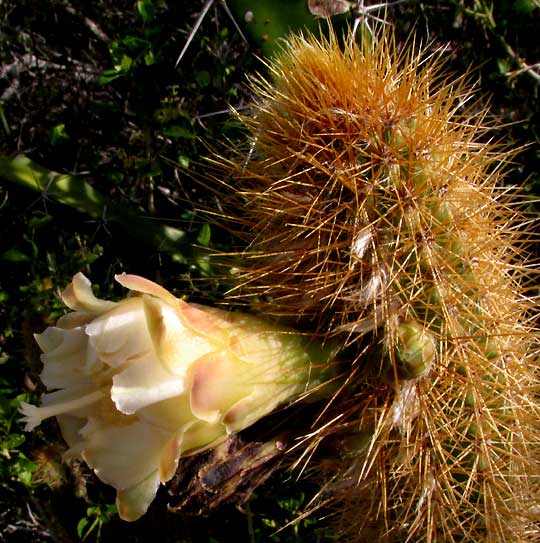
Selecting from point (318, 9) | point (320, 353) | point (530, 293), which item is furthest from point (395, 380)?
point (530, 293)

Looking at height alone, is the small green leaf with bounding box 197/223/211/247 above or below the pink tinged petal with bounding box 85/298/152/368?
below

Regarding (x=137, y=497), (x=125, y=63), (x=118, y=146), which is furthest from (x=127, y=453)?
(x=118, y=146)

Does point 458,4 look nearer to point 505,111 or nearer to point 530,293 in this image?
point 505,111

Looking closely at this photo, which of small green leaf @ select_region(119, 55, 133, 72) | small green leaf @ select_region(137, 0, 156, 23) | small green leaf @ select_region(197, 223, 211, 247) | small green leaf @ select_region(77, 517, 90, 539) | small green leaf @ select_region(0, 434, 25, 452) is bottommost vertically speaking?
small green leaf @ select_region(77, 517, 90, 539)

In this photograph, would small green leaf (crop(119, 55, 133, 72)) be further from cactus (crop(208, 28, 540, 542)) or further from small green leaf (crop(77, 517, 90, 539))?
small green leaf (crop(77, 517, 90, 539))

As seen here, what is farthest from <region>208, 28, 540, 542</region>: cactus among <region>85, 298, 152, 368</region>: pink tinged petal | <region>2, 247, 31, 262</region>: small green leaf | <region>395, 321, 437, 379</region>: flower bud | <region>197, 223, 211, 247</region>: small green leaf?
<region>2, 247, 31, 262</region>: small green leaf

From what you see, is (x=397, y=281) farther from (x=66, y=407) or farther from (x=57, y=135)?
(x=57, y=135)
